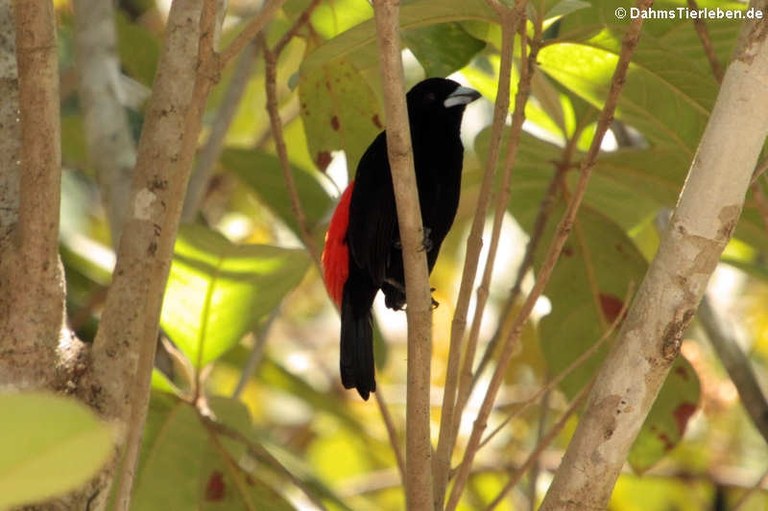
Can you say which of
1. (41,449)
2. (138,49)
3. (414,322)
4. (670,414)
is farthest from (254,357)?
(41,449)

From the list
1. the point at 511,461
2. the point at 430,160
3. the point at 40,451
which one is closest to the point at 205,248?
the point at 430,160

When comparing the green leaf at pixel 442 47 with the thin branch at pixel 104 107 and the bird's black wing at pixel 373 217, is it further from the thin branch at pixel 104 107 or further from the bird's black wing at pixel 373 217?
the thin branch at pixel 104 107

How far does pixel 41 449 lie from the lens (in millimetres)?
951

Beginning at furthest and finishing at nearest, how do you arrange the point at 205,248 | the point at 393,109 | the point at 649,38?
the point at 205,248 → the point at 649,38 → the point at 393,109

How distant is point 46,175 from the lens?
1.92 metres

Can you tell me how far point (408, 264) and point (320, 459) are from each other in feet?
12.9

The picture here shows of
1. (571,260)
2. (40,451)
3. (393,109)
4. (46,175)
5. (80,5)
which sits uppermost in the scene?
(571,260)

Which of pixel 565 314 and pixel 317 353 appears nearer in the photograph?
pixel 565 314

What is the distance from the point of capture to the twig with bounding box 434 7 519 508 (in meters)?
1.98

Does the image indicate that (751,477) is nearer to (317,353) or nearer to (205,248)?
(317,353)

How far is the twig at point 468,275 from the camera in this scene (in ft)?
6.51

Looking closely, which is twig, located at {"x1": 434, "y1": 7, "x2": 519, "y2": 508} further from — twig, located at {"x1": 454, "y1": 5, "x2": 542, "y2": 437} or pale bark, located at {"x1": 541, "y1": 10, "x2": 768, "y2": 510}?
pale bark, located at {"x1": 541, "y1": 10, "x2": 768, "y2": 510}

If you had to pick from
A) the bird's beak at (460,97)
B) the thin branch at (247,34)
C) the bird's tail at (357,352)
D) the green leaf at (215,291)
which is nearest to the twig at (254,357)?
the bird's tail at (357,352)

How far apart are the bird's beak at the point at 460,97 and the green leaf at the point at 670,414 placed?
0.89m
